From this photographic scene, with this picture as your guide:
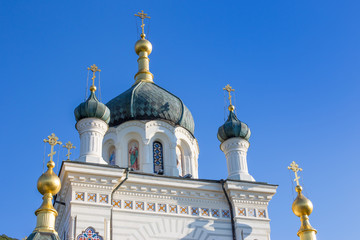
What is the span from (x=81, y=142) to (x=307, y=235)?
5208 millimetres

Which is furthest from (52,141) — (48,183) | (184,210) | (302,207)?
(302,207)

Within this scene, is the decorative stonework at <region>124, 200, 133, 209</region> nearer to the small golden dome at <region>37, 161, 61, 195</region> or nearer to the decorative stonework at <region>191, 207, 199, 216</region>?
the decorative stonework at <region>191, 207, 199, 216</region>

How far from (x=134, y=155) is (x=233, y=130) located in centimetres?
244

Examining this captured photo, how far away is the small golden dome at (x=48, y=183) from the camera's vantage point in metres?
11.6

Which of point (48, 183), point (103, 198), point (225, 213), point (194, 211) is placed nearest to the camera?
point (48, 183)

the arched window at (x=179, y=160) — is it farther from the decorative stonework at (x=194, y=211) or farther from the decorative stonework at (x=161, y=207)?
the decorative stonework at (x=161, y=207)

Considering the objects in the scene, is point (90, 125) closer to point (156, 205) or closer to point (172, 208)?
point (156, 205)

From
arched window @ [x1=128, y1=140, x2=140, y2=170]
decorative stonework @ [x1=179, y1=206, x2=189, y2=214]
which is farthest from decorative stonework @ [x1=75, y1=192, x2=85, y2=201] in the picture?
arched window @ [x1=128, y1=140, x2=140, y2=170]

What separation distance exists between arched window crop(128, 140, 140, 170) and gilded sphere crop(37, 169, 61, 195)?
3.09m

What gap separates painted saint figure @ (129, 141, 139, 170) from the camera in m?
14.7

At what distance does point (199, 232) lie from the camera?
12867mm

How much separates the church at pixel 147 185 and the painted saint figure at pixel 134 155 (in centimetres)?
3

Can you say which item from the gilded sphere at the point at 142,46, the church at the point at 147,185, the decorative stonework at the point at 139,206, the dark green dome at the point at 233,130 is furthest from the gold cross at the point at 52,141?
the gilded sphere at the point at 142,46

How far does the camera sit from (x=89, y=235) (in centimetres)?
1184
